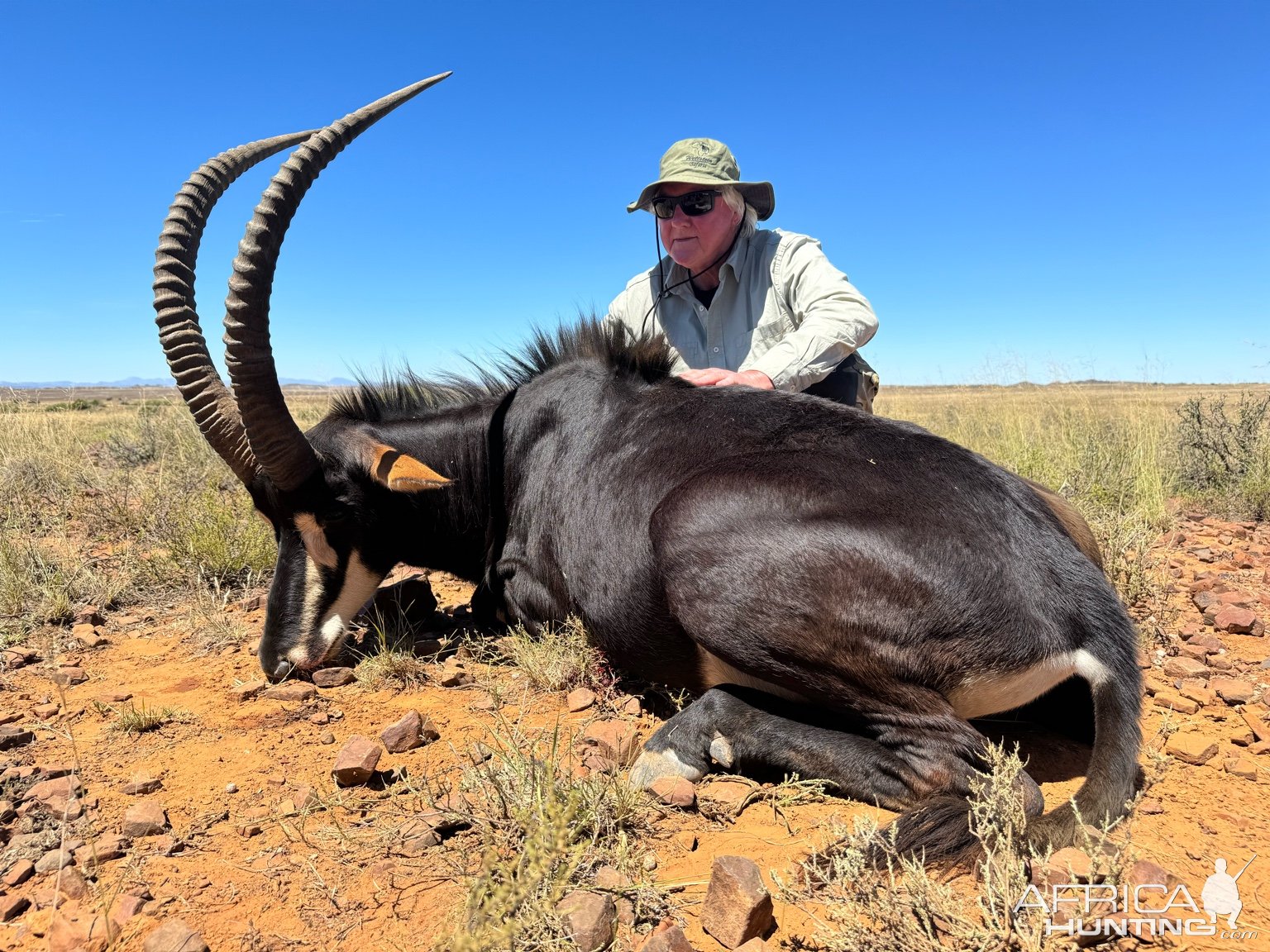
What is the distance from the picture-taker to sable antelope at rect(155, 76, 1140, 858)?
260 centimetres

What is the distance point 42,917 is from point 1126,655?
352 centimetres

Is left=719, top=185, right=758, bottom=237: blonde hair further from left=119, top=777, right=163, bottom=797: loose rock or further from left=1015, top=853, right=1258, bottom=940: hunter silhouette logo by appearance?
left=119, top=777, right=163, bottom=797: loose rock

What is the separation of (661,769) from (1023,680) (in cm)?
135

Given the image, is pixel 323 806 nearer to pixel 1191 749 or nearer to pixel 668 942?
pixel 668 942

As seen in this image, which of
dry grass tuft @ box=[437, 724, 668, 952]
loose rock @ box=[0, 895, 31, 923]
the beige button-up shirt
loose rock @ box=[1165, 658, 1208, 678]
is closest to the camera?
dry grass tuft @ box=[437, 724, 668, 952]

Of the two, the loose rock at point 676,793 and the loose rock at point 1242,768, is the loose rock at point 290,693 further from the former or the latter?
the loose rock at point 1242,768

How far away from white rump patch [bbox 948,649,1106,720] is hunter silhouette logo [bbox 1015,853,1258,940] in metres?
0.69

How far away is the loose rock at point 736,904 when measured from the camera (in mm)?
1902

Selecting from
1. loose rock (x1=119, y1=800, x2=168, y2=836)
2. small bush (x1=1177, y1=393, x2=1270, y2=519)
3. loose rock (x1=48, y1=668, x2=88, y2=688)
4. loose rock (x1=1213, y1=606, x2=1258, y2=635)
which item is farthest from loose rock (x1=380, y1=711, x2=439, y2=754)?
small bush (x1=1177, y1=393, x2=1270, y2=519)

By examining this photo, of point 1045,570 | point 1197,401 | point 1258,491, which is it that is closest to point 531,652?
point 1045,570

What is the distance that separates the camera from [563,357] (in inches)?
176

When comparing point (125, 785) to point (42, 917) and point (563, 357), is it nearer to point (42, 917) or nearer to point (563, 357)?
point (42, 917)

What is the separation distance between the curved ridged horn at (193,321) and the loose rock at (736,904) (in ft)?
10.3

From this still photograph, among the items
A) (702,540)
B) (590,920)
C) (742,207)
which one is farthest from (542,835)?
(742,207)
